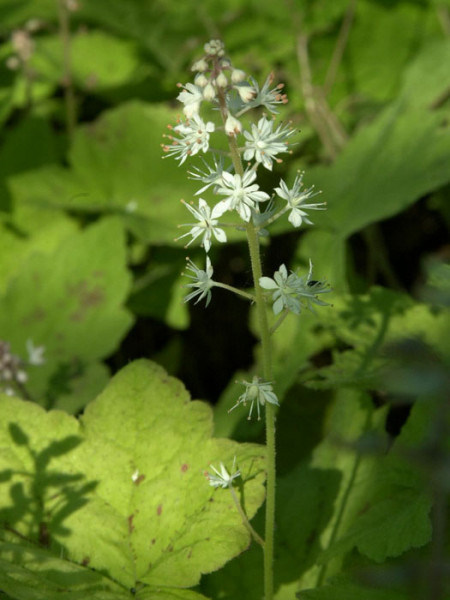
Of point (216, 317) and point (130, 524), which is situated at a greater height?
point (216, 317)

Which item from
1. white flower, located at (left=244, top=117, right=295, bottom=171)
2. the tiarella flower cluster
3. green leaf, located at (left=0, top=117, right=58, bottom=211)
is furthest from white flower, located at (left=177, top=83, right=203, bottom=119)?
green leaf, located at (left=0, top=117, right=58, bottom=211)

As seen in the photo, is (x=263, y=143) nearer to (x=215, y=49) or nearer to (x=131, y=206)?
(x=215, y=49)

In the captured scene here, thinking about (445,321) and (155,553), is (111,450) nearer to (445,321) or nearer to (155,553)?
(155,553)

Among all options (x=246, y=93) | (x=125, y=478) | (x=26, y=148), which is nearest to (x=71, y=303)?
(x=26, y=148)

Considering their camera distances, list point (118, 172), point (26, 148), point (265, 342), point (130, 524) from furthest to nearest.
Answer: point (26, 148), point (118, 172), point (130, 524), point (265, 342)

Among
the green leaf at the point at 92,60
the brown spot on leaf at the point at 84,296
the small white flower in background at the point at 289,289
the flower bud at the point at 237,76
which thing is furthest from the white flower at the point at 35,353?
the green leaf at the point at 92,60

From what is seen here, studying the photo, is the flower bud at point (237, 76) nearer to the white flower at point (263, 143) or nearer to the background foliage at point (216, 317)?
the white flower at point (263, 143)
